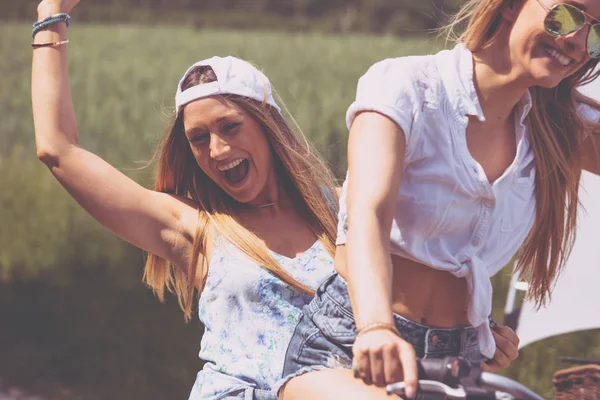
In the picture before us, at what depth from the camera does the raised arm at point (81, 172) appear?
2.88m

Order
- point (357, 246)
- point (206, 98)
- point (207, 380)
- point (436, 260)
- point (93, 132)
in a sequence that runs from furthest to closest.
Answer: point (93, 132)
point (206, 98)
point (207, 380)
point (436, 260)
point (357, 246)

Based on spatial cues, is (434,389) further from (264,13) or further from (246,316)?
(264,13)

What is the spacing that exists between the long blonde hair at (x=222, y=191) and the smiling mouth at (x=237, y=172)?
90 mm

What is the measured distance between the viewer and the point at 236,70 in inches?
123

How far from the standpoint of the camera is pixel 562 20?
6.19ft

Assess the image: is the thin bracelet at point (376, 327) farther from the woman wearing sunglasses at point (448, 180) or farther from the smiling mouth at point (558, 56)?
the smiling mouth at point (558, 56)

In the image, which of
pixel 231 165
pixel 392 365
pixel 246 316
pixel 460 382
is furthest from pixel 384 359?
pixel 231 165

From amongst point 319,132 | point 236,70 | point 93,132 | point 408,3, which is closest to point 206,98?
point 236,70

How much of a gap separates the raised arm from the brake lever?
1420mm

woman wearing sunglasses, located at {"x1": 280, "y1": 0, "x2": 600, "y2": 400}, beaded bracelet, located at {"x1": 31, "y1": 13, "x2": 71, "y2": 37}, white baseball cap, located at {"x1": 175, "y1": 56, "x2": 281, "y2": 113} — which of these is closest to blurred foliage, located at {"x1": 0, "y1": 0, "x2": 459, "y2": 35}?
white baseball cap, located at {"x1": 175, "y1": 56, "x2": 281, "y2": 113}

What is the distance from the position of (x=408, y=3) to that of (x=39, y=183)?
639cm

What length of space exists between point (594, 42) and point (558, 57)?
71 mm

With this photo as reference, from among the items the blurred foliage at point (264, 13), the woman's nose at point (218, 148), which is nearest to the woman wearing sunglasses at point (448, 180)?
the woman's nose at point (218, 148)

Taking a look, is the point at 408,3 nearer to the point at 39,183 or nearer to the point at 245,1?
the point at 245,1
